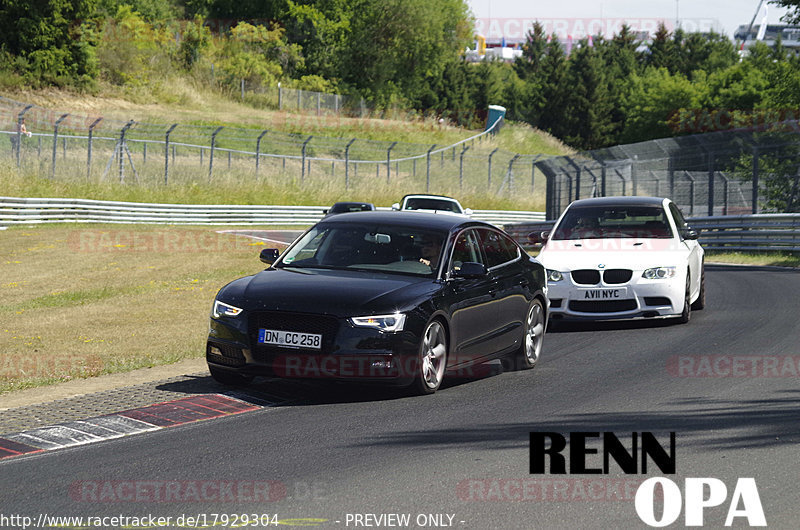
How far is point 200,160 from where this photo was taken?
4838cm

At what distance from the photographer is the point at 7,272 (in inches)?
942

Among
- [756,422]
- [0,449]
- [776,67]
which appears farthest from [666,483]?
[776,67]

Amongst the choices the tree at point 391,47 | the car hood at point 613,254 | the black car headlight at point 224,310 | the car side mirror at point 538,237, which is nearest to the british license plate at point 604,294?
the car hood at point 613,254

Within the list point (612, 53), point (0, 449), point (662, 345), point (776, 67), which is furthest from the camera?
point (612, 53)

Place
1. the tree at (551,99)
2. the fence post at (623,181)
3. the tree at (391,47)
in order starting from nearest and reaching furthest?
the fence post at (623,181) → the tree at (391,47) → the tree at (551,99)

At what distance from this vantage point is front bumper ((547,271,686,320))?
14.0 metres

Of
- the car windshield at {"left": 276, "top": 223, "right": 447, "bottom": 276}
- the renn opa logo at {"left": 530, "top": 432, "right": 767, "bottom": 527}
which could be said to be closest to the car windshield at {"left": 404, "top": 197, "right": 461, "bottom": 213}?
the car windshield at {"left": 276, "top": 223, "right": 447, "bottom": 276}

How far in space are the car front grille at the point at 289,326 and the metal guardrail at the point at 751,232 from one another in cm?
1998

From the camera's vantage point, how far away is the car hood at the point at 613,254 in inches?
555

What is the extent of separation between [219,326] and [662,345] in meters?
5.61

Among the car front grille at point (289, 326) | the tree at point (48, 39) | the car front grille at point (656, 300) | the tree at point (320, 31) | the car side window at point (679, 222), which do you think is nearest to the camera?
the car front grille at point (289, 326)

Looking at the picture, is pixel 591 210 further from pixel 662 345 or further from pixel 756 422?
pixel 756 422

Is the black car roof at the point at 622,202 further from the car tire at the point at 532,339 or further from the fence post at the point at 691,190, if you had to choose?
the fence post at the point at 691,190

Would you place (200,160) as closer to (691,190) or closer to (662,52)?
(691,190)
